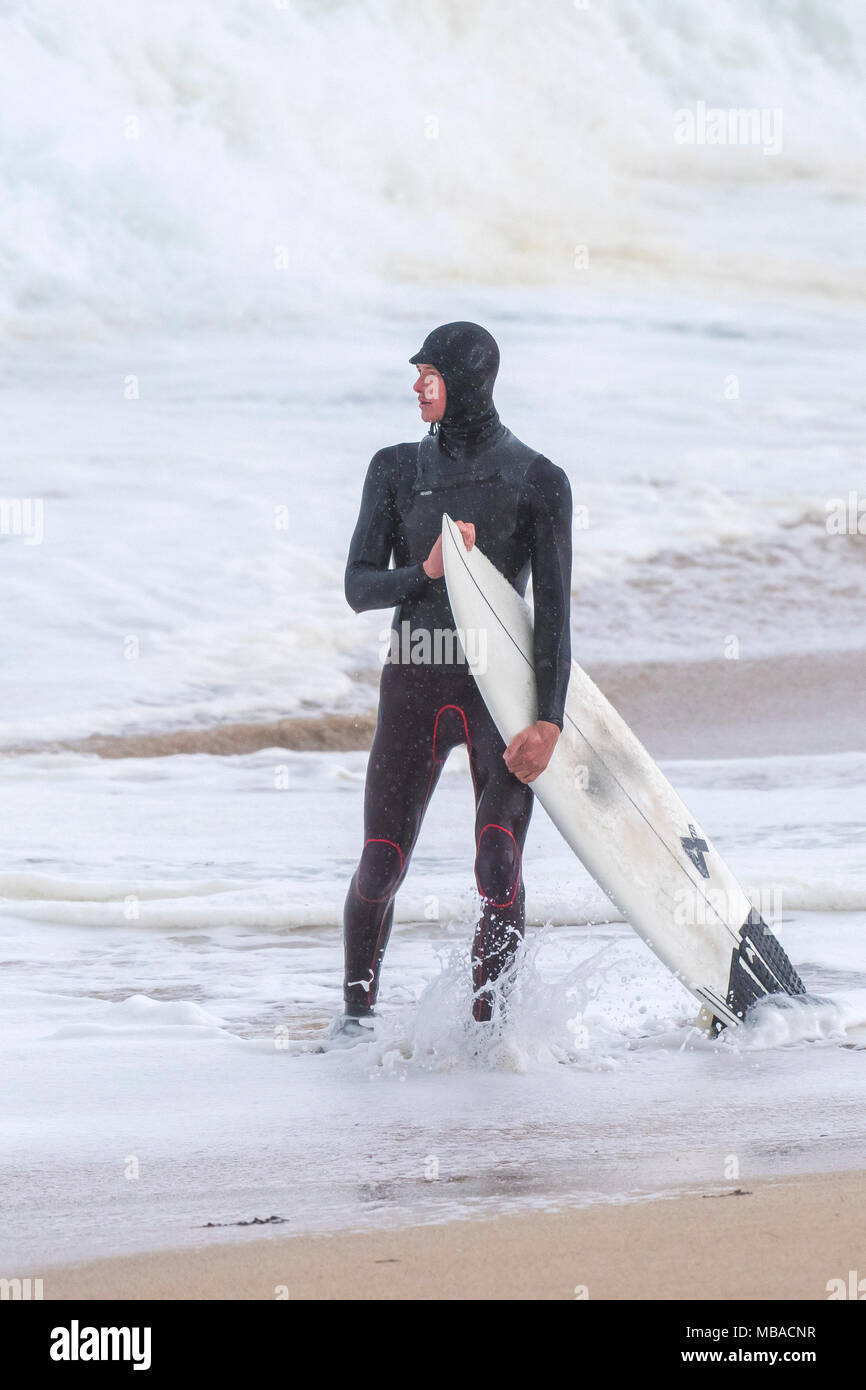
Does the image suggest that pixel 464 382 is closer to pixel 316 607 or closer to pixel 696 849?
pixel 696 849

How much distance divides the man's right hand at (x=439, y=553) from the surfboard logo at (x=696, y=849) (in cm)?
80

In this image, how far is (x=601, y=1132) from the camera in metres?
2.38

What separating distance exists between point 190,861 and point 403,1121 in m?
2.62

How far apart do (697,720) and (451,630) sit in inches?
242

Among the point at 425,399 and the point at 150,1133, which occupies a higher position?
the point at 425,399

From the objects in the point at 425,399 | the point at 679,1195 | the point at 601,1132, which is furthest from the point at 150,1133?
the point at 425,399

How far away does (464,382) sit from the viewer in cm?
281

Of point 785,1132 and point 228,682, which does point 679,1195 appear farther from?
point 228,682

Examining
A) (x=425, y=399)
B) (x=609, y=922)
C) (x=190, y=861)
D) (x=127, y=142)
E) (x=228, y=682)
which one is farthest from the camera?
(x=127, y=142)

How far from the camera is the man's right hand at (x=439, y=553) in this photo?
273 cm

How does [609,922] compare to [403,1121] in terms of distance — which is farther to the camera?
[609,922]

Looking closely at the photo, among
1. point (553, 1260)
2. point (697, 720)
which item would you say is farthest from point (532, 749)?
point (697, 720)

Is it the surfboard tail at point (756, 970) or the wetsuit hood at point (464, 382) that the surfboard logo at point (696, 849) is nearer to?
the surfboard tail at point (756, 970)
